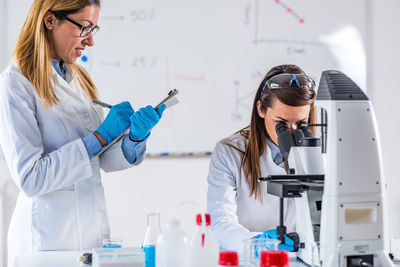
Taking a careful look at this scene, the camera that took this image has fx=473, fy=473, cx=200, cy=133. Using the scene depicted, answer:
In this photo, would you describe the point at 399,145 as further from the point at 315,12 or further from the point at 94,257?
the point at 94,257

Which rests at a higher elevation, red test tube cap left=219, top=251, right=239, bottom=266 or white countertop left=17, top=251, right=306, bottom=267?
red test tube cap left=219, top=251, right=239, bottom=266

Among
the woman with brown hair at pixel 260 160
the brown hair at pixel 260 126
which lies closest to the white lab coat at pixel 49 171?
the woman with brown hair at pixel 260 160

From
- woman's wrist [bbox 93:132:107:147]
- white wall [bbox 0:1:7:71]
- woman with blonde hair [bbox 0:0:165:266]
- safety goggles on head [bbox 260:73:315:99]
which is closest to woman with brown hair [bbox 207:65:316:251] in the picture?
safety goggles on head [bbox 260:73:315:99]

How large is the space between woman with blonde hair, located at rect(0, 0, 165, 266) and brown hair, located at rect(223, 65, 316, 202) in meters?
0.43

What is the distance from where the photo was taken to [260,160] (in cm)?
191

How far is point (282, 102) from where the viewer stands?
185 cm

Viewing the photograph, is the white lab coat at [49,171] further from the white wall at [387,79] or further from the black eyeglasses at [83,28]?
the white wall at [387,79]

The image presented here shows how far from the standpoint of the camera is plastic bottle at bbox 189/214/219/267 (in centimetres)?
122

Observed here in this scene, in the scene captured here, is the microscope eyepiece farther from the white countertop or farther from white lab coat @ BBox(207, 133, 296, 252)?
the white countertop

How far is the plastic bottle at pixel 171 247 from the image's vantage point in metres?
1.23

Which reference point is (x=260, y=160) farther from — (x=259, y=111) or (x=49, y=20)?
(x=49, y=20)

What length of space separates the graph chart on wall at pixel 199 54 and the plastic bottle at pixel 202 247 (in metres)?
1.46

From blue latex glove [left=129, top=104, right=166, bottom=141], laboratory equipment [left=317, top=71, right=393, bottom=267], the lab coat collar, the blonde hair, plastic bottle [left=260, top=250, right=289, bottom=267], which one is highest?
the blonde hair

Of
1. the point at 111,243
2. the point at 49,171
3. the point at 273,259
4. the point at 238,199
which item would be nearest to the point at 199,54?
the point at 238,199
